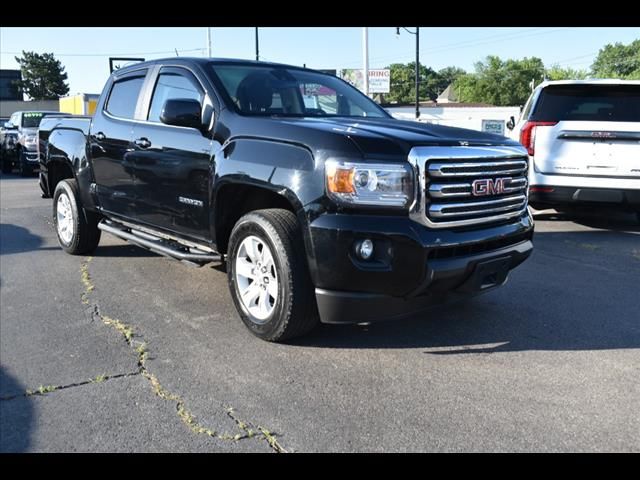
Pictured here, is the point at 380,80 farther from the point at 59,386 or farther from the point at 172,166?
the point at 59,386

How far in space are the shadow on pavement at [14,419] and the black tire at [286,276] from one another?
143 centimetres

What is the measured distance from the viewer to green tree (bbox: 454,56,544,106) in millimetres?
94938

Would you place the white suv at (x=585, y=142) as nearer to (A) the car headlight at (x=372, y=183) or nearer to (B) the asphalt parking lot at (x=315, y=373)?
(B) the asphalt parking lot at (x=315, y=373)

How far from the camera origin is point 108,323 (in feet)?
14.6

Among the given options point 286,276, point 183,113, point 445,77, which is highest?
point 445,77

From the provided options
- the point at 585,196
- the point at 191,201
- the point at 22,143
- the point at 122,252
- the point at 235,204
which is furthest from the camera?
the point at 22,143

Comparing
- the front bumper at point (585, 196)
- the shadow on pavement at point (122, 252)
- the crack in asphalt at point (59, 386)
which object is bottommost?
the crack in asphalt at point (59, 386)

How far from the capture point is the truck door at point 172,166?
4.43 meters

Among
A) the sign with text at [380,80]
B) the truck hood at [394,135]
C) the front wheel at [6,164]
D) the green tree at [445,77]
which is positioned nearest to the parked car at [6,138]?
the front wheel at [6,164]

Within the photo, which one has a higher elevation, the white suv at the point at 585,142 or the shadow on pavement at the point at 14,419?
the white suv at the point at 585,142

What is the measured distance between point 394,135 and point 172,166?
1.91 meters

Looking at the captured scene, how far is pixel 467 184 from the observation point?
12.1ft

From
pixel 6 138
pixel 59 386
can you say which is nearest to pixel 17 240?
pixel 59 386
